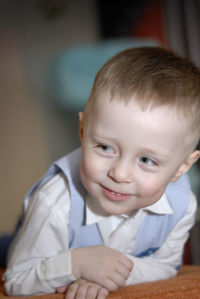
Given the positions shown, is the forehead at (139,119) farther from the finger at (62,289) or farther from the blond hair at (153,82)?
the finger at (62,289)

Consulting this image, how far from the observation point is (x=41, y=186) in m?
1.08

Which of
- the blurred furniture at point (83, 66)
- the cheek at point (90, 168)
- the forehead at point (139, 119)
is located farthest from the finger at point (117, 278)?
the blurred furniture at point (83, 66)

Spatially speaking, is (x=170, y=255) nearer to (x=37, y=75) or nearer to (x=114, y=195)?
(x=114, y=195)

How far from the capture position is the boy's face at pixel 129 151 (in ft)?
2.68

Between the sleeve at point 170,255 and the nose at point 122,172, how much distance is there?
286 mm

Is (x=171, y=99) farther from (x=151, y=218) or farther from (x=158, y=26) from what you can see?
(x=158, y=26)

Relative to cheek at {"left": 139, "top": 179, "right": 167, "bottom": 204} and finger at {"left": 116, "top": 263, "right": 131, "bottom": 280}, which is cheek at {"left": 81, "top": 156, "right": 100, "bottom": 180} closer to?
cheek at {"left": 139, "top": 179, "right": 167, "bottom": 204}

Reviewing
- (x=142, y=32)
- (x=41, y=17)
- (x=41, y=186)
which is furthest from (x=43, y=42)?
(x=41, y=186)

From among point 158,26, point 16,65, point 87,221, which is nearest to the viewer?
point 87,221

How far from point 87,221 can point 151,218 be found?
178mm

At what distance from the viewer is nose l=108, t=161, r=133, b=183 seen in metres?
0.83

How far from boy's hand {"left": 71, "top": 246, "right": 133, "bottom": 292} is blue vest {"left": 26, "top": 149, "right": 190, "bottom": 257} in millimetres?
69

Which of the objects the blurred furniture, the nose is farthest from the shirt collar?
the blurred furniture

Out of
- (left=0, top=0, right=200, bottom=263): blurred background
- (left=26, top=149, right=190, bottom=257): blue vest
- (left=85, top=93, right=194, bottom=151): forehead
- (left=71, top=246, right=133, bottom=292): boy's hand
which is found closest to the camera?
(left=85, top=93, right=194, bottom=151): forehead
